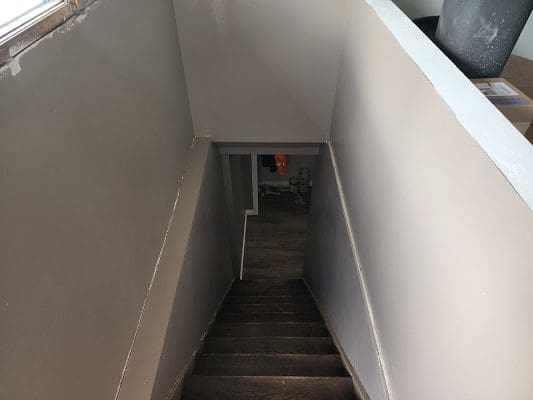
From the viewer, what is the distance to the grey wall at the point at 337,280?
1571 mm

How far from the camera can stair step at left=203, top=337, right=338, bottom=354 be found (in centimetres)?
229

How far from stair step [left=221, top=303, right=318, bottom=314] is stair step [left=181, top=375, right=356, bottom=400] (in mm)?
1326

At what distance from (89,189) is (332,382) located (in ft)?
4.85

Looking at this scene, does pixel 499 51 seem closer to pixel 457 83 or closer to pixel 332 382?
pixel 457 83

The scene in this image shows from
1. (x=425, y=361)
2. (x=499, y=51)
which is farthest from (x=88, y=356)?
(x=499, y=51)

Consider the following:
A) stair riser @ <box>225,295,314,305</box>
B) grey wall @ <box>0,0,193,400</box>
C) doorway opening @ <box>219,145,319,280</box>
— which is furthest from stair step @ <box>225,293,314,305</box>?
grey wall @ <box>0,0,193,400</box>

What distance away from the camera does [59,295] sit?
858 mm

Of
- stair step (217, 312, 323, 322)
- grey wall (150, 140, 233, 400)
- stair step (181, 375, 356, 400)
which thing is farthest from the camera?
stair step (217, 312, 323, 322)

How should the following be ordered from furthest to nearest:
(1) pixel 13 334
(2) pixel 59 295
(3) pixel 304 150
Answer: (3) pixel 304 150
(2) pixel 59 295
(1) pixel 13 334

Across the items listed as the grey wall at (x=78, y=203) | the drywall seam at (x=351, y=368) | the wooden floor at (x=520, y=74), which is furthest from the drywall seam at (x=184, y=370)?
the wooden floor at (x=520, y=74)

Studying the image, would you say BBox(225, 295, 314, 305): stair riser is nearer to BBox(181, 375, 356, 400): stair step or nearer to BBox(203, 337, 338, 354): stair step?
BBox(203, 337, 338, 354): stair step

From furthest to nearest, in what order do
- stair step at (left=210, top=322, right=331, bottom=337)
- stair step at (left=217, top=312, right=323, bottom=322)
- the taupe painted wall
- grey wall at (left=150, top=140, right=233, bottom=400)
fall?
stair step at (left=217, top=312, right=323, bottom=322) → stair step at (left=210, top=322, right=331, bottom=337) → grey wall at (left=150, top=140, right=233, bottom=400) → the taupe painted wall

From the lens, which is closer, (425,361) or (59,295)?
(59,295)

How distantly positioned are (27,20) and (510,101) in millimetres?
1344
